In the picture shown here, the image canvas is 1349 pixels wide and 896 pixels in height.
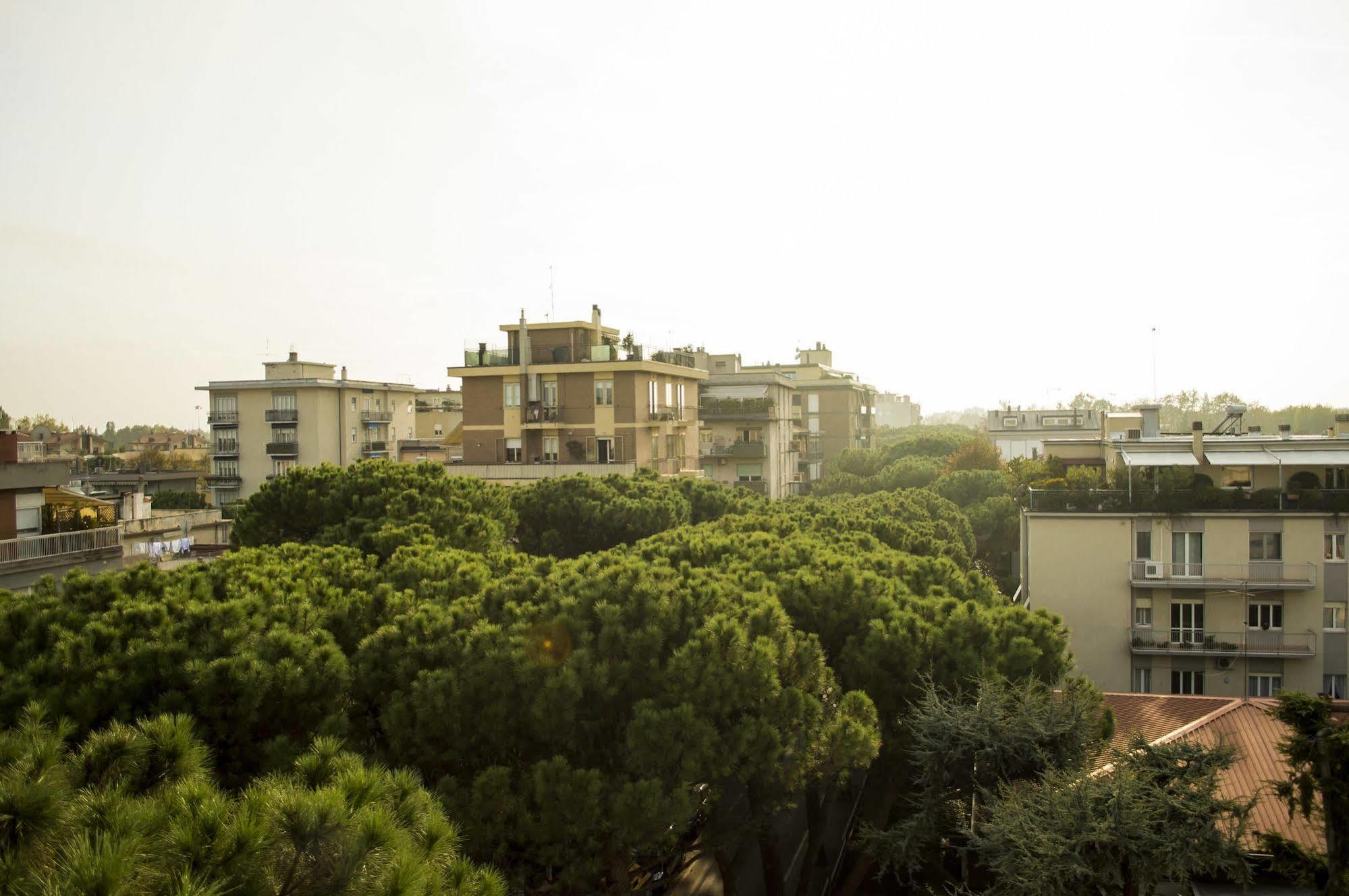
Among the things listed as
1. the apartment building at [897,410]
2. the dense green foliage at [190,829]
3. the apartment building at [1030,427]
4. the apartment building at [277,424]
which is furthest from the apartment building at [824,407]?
the apartment building at [897,410]

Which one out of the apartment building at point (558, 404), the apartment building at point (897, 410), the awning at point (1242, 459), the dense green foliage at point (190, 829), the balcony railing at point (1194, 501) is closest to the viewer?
the dense green foliage at point (190, 829)

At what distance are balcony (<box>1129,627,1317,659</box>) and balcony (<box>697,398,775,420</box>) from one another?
89.1 feet

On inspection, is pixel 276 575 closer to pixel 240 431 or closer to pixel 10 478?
pixel 10 478

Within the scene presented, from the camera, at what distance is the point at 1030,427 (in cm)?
7081

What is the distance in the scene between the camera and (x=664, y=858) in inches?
534

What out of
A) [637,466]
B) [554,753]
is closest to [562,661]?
[554,753]

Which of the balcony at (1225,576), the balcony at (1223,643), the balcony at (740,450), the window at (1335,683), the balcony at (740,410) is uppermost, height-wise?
the balcony at (740,410)

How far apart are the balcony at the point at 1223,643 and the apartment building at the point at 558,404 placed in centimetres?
1912

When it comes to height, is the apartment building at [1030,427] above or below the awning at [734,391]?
below

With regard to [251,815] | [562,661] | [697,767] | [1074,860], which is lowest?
[1074,860]

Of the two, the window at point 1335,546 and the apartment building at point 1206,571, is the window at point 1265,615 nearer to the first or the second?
the apartment building at point 1206,571

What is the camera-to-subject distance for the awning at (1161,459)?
26.7 m

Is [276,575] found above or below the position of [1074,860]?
above

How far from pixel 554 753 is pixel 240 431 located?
4982 centimetres
